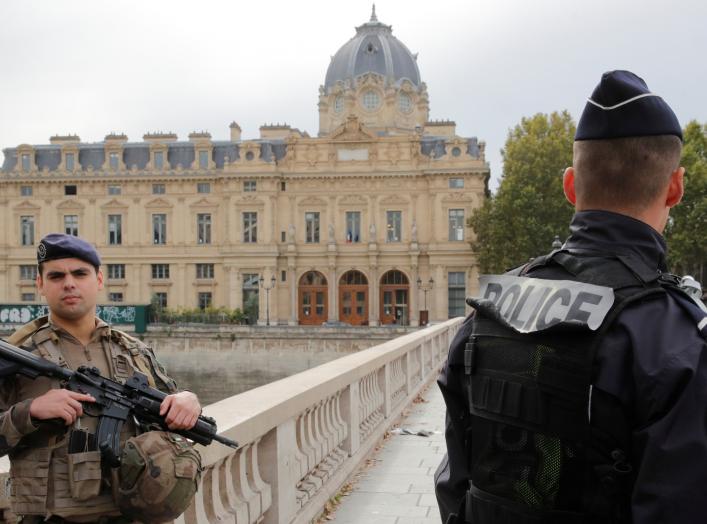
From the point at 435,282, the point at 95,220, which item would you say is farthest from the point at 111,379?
the point at 95,220

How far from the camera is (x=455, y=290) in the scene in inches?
2175

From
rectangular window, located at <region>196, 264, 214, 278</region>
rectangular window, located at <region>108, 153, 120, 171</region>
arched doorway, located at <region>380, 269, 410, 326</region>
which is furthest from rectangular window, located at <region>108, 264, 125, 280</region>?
arched doorway, located at <region>380, 269, 410, 326</region>

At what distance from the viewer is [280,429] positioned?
5.20 meters

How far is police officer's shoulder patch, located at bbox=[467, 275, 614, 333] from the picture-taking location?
7.17 ft

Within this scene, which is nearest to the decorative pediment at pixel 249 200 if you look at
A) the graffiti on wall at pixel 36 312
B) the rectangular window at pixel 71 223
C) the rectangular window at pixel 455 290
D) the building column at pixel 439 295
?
the rectangular window at pixel 71 223

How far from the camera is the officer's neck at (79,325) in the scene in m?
3.43

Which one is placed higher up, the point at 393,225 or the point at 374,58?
the point at 374,58

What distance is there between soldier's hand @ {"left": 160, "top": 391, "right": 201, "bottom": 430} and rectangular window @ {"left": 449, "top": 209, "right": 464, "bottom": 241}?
173 feet

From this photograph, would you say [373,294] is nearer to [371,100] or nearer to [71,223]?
[371,100]

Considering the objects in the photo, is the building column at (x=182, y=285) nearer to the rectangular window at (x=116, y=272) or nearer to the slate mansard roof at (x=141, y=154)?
the rectangular window at (x=116, y=272)

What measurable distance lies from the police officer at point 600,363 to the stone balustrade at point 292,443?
6.32 feet

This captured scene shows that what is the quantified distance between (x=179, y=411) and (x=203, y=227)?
5552 cm

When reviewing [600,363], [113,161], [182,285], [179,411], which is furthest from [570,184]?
[113,161]

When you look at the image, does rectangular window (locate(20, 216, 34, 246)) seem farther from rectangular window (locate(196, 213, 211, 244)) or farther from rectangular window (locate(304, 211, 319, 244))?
rectangular window (locate(304, 211, 319, 244))
